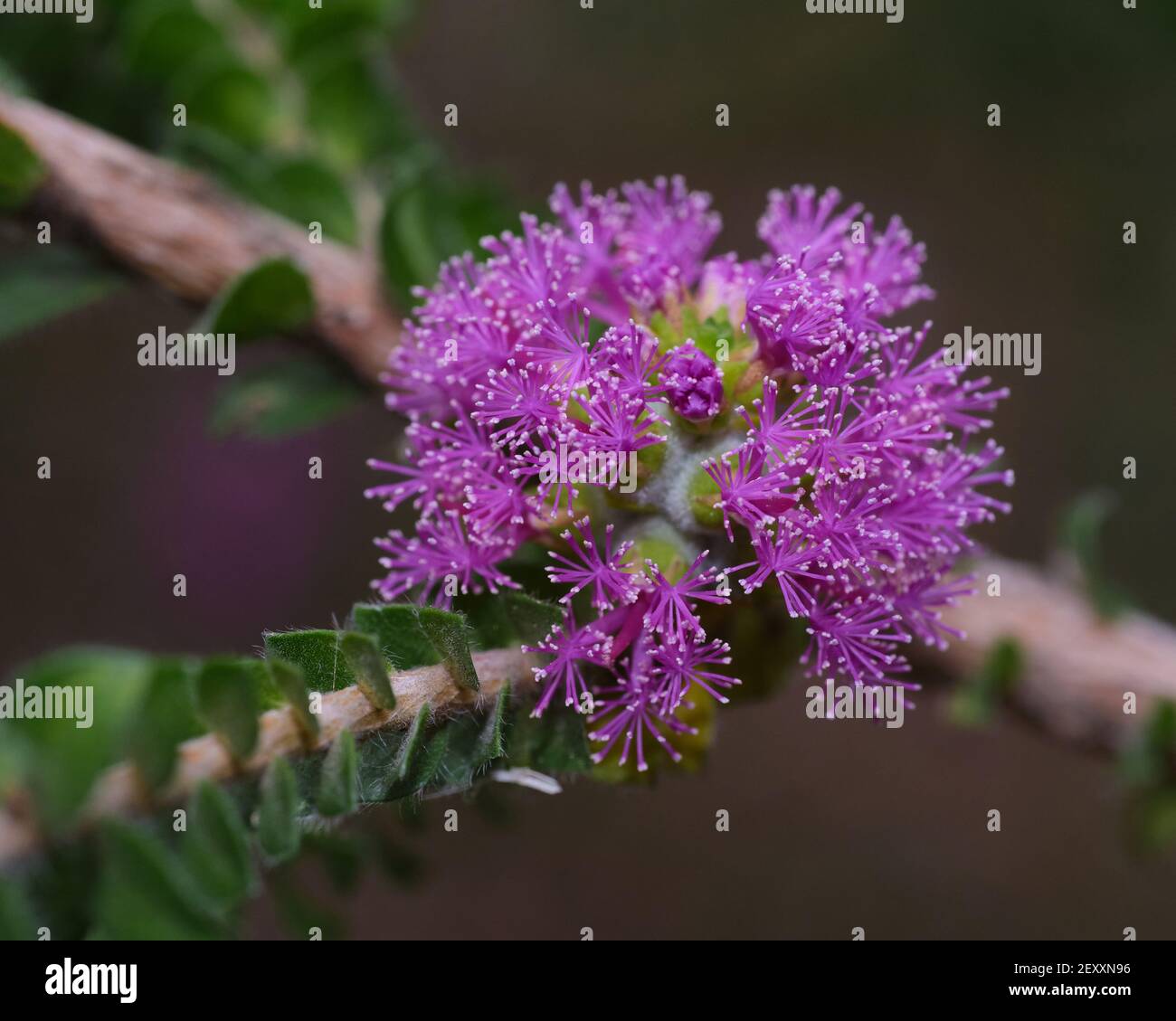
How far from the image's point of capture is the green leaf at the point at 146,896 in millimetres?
1919

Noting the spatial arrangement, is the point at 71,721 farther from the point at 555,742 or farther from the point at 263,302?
the point at 555,742

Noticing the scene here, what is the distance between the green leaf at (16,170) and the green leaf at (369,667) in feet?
4.02

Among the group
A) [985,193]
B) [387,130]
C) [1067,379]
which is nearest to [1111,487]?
[1067,379]

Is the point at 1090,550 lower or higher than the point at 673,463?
lower

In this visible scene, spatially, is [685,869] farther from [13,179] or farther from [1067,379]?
[13,179]

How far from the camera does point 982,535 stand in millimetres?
5379

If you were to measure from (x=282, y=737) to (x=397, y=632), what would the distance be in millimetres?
283

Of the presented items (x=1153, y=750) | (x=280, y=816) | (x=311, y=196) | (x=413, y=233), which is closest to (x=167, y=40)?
(x=311, y=196)

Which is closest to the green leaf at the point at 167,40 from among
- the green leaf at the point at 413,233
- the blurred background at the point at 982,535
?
the green leaf at the point at 413,233

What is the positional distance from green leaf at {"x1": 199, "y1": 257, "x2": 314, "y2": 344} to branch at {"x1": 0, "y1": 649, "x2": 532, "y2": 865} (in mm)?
777

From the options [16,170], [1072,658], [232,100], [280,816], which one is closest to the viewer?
[280,816]

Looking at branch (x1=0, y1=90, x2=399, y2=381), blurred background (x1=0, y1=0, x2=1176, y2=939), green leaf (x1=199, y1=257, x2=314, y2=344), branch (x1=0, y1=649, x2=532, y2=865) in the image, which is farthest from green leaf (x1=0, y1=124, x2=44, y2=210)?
blurred background (x1=0, y1=0, x2=1176, y2=939)

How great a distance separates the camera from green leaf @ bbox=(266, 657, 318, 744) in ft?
5.38

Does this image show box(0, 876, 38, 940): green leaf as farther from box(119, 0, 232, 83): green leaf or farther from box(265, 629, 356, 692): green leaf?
box(119, 0, 232, 83): green leaf
